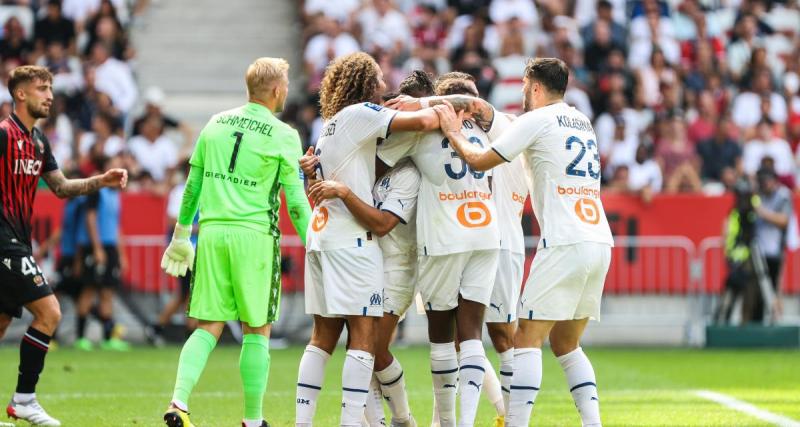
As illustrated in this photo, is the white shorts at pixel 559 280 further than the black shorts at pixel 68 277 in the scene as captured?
No

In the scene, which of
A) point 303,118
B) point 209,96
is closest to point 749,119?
point 303,118

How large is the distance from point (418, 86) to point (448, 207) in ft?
3.25

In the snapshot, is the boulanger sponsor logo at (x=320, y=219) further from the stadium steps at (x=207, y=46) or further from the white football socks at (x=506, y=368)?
the stadium steps at (x=207, y=46)

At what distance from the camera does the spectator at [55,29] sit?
23828 mm

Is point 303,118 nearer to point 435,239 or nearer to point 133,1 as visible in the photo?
point 133,1

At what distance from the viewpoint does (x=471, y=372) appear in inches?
363

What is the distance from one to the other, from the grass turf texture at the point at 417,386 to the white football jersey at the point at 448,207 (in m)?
2.10

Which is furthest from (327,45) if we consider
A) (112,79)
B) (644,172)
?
(644,172)

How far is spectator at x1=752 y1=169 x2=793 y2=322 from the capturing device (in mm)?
19969

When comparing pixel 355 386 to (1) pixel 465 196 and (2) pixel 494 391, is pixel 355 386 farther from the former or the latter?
(2) pixel 494 391

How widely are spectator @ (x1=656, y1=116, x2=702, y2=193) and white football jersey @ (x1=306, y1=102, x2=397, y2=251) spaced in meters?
12.9

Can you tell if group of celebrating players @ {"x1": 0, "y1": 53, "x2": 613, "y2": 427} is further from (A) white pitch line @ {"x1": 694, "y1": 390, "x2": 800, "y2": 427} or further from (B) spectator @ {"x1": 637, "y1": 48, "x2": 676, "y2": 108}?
(B) spectator @ {"x1": 637, "y1": 48, "x2": 676, "y2": 108}

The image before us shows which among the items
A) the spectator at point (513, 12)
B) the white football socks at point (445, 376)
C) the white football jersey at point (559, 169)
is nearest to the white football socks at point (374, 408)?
the white football socks at point (445, 376)

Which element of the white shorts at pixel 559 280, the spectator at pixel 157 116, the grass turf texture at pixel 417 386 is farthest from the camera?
the spectator at pixel 157 116
